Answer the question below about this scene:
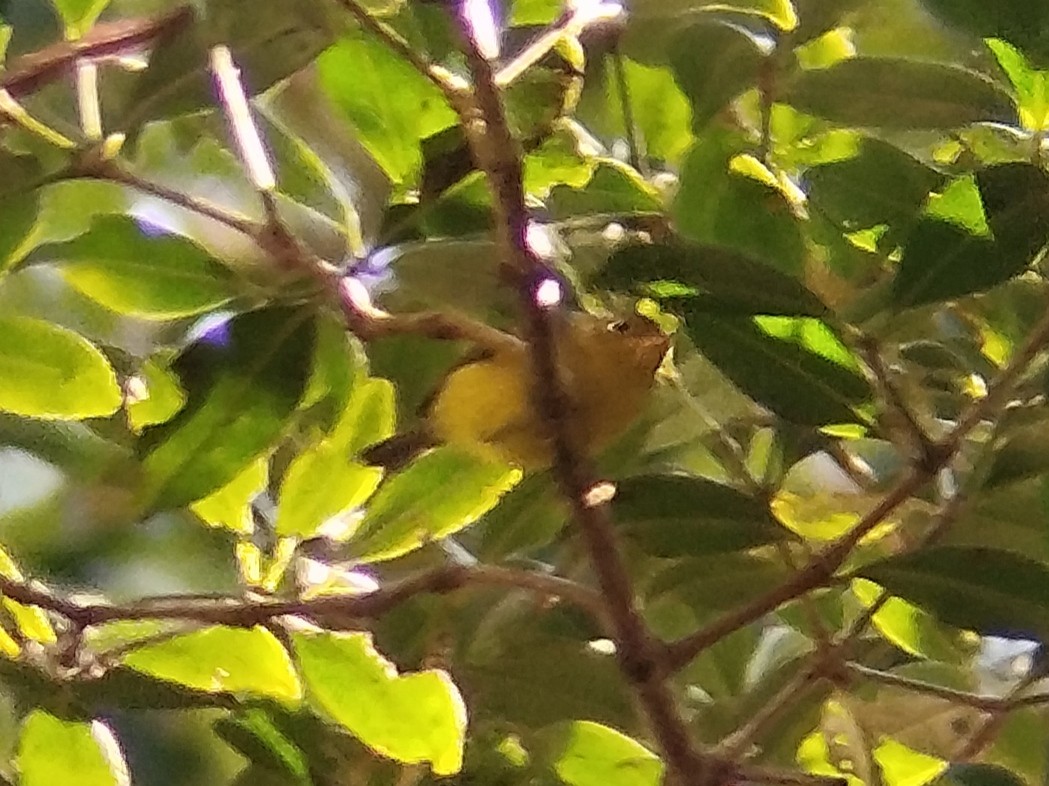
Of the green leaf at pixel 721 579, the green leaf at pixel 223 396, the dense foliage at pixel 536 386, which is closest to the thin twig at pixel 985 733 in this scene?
the dense foliage at pixel 536 386

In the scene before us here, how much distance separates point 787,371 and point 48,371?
29 centimetres

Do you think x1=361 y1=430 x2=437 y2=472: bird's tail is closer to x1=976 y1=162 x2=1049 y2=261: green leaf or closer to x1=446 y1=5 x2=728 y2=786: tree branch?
x1=446 y1=5 x2=728 y2=786: tree branch

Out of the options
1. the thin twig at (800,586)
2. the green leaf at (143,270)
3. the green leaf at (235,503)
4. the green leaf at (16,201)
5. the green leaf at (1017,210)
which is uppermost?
the green leaf at (1017,210)

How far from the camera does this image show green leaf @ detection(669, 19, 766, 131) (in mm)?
659

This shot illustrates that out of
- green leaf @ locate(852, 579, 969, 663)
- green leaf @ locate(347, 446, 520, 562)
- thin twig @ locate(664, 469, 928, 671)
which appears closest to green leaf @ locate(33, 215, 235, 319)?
green leaf @ locate(347, 446, 520, 562)

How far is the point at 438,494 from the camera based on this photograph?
58 cm

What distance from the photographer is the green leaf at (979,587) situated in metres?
0.49

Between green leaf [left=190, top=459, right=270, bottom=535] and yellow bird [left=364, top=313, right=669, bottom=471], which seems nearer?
yellow bird [left=364, top=313, right=669, bottom=471]

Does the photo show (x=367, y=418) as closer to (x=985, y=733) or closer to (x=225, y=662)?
(x=225, y=662)

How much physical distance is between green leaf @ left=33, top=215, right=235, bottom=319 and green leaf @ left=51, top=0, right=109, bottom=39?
0.08 meters

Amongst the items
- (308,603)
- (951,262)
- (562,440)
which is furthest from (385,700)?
(951,262)

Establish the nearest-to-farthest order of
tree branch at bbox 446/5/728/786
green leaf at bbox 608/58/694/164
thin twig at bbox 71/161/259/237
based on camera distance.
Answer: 1. tree branch at bbox 446/5/728/786
2. thin twig at bbox 71/161/259/237
3. green leaf at bbox 608/58/694/164

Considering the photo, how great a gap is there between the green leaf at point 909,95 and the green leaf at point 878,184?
0.6 inches

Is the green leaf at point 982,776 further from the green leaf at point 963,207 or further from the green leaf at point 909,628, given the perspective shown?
the green leaf at point 963,207
